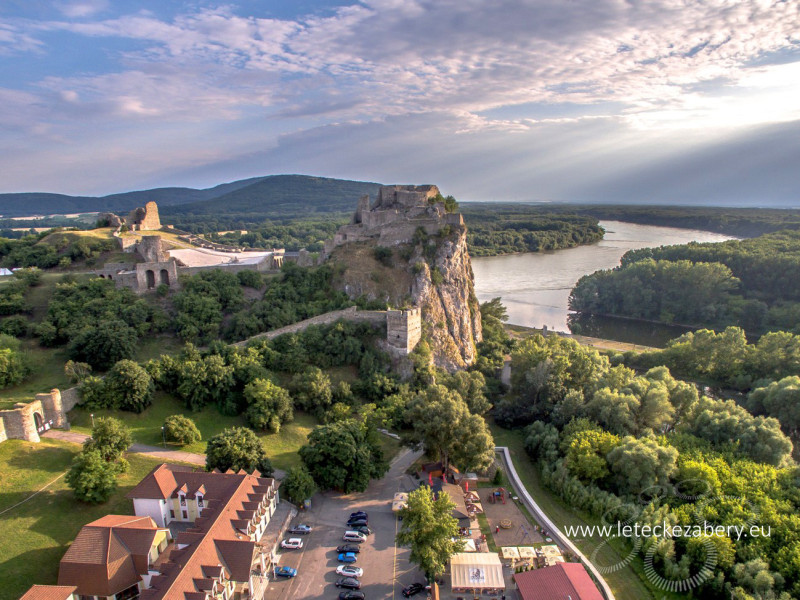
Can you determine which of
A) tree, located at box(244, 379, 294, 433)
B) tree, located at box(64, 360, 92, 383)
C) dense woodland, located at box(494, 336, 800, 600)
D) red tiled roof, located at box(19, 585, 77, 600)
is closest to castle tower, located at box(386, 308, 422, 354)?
dense woodland, located at box(494, 336, 800, 600)

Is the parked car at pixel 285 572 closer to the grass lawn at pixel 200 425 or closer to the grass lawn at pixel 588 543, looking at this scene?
the grass lawn at pixel 200 425

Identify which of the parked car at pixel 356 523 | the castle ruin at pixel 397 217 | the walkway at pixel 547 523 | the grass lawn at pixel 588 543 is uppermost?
the castle ruin at pixel 397 217

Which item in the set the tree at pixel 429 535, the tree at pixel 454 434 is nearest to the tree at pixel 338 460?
the tree at pixel 454 434

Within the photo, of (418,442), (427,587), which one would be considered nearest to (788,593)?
(427,587)

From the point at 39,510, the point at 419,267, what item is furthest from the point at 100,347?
the point at 419,267

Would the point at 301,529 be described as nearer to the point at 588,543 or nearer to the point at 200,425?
the point at 200,425

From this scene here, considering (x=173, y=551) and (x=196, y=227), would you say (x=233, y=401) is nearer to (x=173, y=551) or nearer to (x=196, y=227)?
(x=173, y=551)

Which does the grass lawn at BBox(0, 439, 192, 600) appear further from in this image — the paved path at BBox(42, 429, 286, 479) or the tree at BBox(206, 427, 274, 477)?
the tree at BBox(206, 427, 274, 477)
